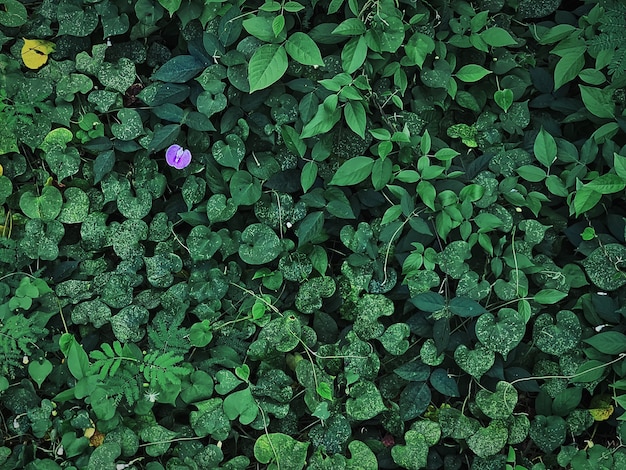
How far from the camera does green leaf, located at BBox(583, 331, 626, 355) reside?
6.45 feet

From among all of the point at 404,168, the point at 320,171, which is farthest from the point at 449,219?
the point at 320,171

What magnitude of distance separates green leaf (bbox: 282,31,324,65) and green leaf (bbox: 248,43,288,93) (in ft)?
0.08

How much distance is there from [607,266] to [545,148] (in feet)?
1.31

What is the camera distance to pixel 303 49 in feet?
6.41

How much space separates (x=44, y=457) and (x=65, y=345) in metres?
0.34

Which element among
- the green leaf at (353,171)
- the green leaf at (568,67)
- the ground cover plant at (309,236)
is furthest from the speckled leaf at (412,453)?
the green leaf at (568,67)

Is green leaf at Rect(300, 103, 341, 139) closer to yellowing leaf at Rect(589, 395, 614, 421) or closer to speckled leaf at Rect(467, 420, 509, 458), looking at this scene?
speckled leaf at Rect(467, 420, 509, 458)

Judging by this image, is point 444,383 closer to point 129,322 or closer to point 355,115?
point 355,115

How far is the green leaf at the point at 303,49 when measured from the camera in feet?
6.38

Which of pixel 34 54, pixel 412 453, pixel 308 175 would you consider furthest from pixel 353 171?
pixel 34 54

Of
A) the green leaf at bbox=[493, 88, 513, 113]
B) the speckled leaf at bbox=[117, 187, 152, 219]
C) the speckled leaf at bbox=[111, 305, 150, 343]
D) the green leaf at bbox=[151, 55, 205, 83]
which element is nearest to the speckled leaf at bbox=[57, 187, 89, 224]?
the speckled leaf at bbox=[117, 187, 152, 219]

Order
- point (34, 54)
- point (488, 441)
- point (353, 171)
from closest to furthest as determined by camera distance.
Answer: point (488, 441)
point (353, 171)
point (34, 54)

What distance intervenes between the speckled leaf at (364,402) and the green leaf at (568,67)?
1.11 meters

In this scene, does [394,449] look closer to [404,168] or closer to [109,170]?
[404,168]
